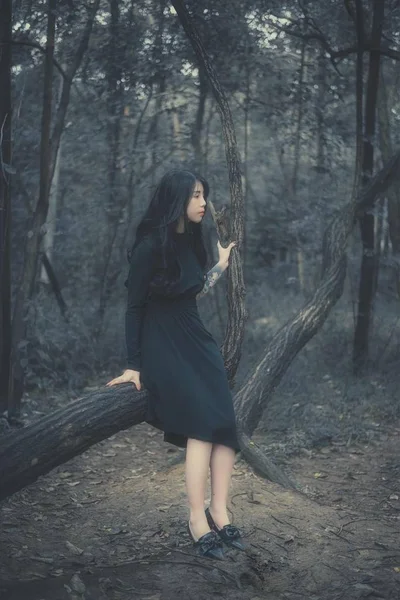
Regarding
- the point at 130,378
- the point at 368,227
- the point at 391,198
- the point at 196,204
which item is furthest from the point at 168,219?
the point at 368,227

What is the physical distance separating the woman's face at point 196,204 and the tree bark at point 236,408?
49.7 inches

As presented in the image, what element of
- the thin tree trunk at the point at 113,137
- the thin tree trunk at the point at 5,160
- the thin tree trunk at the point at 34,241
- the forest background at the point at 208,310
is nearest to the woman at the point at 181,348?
the forest background at the point at 208,310

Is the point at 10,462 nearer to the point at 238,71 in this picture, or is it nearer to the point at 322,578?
the point at 322,578

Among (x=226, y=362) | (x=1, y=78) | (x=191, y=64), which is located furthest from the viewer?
(x=191, y=64)

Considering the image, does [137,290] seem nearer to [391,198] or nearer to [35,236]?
[35,236]

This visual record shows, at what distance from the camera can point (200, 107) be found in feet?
35.4

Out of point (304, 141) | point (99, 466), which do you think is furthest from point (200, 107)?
point (99, 466)

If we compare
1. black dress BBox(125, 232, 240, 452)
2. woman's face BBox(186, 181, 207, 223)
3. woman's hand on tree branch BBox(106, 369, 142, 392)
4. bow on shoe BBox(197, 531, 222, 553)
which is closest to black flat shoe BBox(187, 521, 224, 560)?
bow on shoe BBox(197, 531, 222, 553)

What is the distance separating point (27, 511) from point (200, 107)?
7083 mm

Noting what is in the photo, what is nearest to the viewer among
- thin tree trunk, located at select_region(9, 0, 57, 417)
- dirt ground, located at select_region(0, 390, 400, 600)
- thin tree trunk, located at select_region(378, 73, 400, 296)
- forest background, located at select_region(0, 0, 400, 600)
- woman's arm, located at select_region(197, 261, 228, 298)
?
dirt ground, located at select_region(0, 390, 400, 600)

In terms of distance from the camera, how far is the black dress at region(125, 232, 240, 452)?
4398mm

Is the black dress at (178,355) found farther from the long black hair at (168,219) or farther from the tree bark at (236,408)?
the tree bark at (236,408)

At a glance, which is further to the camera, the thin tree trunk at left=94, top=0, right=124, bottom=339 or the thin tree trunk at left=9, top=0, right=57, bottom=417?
the thin tree trunk at left=94, top=0, right=124, bottom=339

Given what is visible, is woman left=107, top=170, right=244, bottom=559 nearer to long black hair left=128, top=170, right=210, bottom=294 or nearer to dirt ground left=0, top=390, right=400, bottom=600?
long black hair left=128, top=170, right=210, bottom=294
